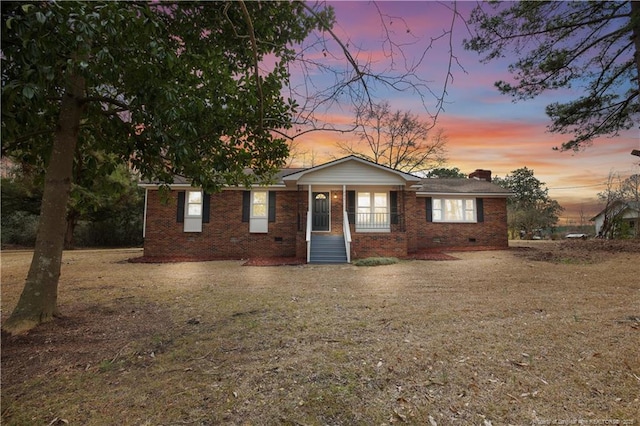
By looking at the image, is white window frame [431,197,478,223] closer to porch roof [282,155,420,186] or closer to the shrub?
porch roof [282,155,420,186]

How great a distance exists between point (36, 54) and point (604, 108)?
1598 centimetres

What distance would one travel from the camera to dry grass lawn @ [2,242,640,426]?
7.78 ft

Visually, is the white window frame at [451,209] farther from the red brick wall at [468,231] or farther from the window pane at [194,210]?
the window pane at [194,210]

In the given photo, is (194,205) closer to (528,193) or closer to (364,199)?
(364,199)

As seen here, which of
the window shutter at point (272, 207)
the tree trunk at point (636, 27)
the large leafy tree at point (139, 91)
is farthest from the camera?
the window shutter at point (272, 207)

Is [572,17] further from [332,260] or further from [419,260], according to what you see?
[332,260]

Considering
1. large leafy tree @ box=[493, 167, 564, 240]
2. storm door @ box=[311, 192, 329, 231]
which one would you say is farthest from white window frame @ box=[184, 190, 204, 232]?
large leafy tree @ box=[493, 167, 564, 240]

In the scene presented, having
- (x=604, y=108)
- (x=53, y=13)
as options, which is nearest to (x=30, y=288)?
(x=53, y=13)

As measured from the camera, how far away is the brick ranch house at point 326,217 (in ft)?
42.2

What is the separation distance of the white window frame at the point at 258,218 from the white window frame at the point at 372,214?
4.24m

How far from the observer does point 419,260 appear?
11.8m

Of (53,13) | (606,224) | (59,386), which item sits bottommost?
(59,386)

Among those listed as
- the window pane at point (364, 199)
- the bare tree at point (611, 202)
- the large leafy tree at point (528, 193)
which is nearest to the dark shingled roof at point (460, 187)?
the window pane at point (364, 199)

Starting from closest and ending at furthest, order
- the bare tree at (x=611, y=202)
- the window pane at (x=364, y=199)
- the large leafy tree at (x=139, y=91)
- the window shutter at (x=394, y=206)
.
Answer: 1. the large leafy tree at (x=139, y=91)
2. the window shutter at (x=394, y=206)
3. the window pane at (x=364, y=199)
4. the bare tree at (x=611, y=202)
